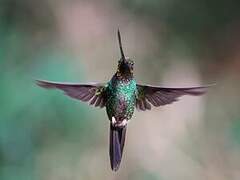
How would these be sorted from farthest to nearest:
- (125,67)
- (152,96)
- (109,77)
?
(109,77)
(152,96)
(125,67)

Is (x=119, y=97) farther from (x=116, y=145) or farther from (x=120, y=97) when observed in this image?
(x=116, y=145)

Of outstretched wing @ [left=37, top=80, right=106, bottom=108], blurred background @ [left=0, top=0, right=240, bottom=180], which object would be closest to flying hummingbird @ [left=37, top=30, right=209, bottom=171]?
outstretched wing @ [left=37, top=80, right=106, bottom=108]

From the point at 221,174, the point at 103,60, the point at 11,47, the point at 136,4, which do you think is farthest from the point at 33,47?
the point at 221,174

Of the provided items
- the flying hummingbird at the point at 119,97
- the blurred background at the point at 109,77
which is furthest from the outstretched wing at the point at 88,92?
the blurred background at the point at 109,77

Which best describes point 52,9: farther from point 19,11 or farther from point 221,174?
point 221,174

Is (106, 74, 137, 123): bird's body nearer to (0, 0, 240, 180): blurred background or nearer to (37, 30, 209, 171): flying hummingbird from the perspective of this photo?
(37, 30, 209, 171): flying hummingbird

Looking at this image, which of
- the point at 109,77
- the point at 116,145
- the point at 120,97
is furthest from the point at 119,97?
the point at 109,77
